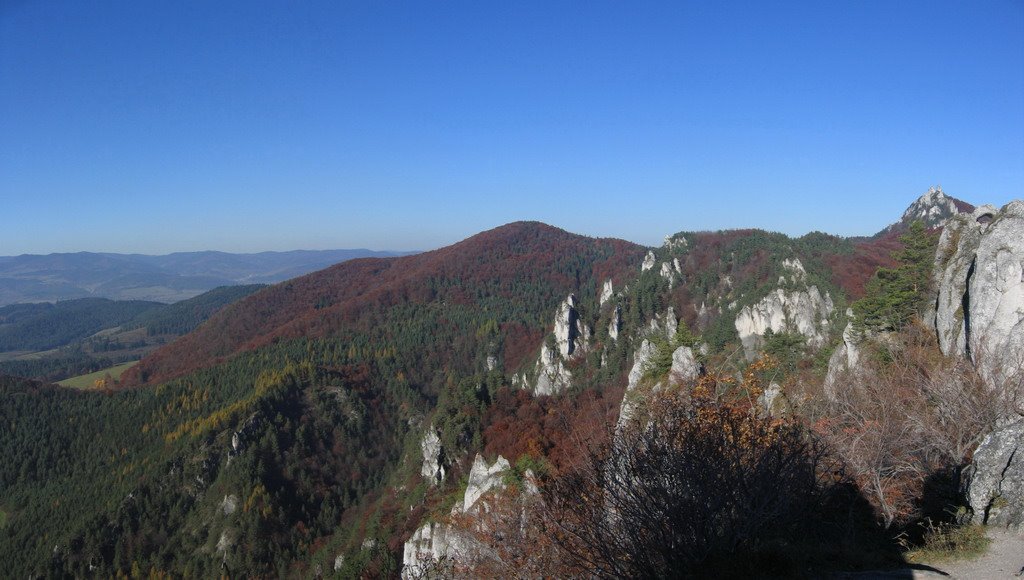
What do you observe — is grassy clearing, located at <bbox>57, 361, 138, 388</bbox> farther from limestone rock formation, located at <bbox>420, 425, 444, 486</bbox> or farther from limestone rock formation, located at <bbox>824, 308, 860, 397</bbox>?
limestone rock formation, located at <bbox>824, 308, 860, 397</bbox>

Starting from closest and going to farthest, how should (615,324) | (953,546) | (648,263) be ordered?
(953,546)
(615,324)
(648,263)

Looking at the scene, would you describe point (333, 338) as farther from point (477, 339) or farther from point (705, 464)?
point (705, 464)

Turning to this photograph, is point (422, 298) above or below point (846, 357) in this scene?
below

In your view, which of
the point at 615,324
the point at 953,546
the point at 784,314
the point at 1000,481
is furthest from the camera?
the point at 615,324

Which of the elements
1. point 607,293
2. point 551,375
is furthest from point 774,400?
point 607,293

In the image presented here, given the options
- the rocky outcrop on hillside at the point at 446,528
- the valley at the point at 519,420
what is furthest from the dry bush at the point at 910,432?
the rocky outcrop on hillside at the point at 446,528

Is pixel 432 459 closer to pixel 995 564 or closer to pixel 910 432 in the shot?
pixel 910 432

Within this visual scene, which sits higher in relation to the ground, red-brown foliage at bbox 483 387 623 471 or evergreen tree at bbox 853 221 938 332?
evergreen tree at bbox 853 221 938 332

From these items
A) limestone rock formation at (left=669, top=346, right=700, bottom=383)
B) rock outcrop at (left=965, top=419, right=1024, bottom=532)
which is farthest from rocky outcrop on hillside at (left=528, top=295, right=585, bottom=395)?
rock outcrop at (left=965, top=419, right=1024, bottom=532)
